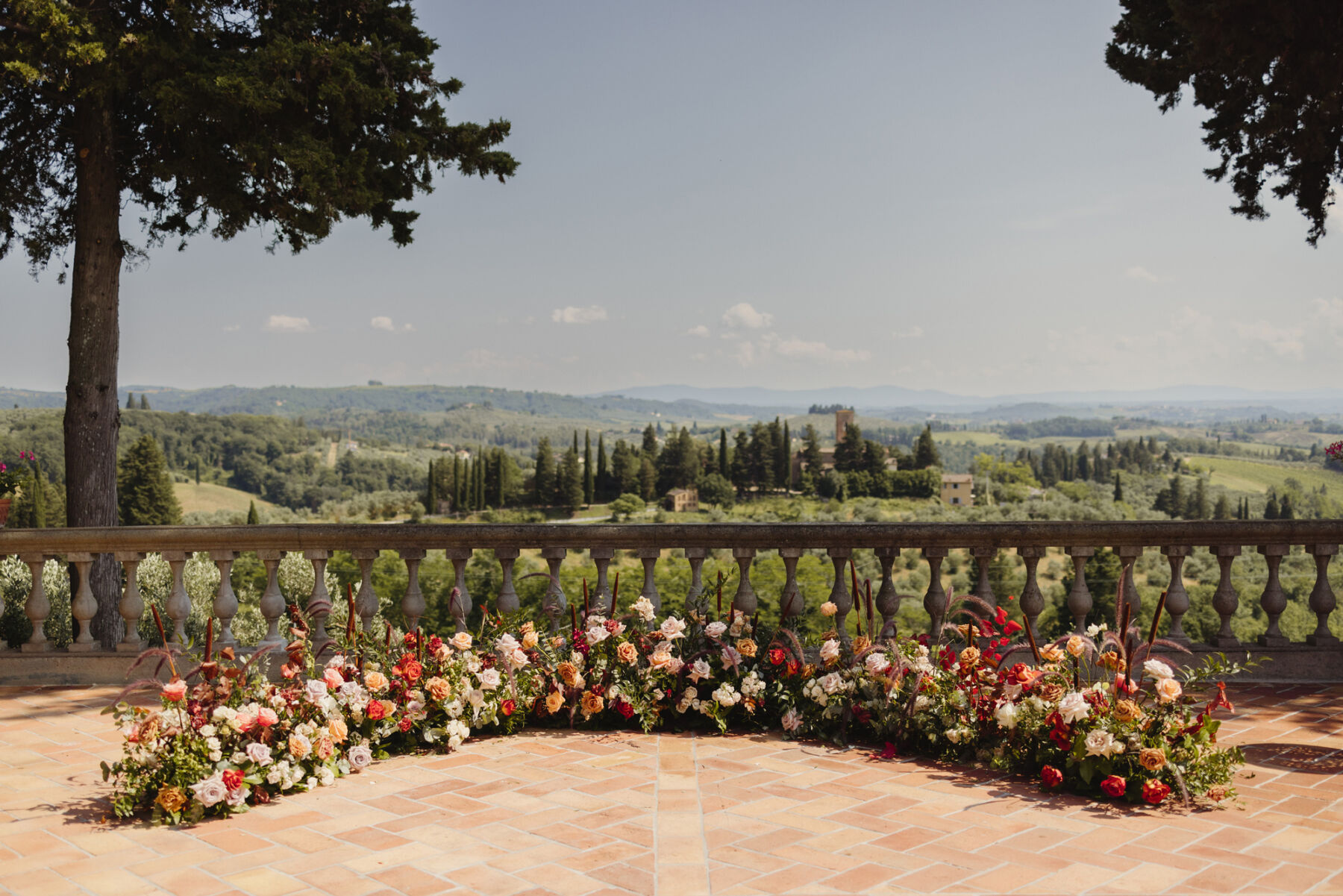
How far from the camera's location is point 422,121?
373 inches

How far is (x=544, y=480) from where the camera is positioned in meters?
107

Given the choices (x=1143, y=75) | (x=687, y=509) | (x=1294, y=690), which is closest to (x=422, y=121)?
(x=1143, y=75)

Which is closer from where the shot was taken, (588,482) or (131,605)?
(131,605)

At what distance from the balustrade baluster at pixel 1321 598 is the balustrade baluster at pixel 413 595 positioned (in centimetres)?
560

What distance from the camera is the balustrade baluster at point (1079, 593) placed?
5.56m

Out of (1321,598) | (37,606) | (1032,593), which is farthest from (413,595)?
(1321,598)

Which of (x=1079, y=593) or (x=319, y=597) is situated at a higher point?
(x=1079, y=593)

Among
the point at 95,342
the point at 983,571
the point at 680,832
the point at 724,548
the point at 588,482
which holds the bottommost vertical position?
the point at 588,482

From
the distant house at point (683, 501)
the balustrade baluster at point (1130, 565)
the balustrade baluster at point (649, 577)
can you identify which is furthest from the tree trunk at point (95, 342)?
the distant house at point (683, 501)

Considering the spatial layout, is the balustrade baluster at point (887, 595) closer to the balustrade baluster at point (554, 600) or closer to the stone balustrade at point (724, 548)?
the stone balustrade at point (724, 548)

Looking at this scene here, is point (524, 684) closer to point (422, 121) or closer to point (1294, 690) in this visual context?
point (1294, 690)

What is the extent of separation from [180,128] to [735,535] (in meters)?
6.45

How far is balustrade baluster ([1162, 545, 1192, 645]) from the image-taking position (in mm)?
5578

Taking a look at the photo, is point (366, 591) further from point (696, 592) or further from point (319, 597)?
point (696, 592)
